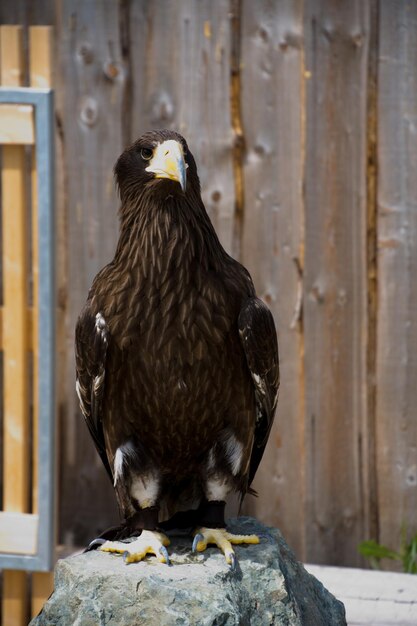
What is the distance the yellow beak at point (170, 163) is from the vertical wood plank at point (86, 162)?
1835 mm

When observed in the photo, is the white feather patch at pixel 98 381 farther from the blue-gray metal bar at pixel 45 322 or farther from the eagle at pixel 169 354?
the blue-gray metal bar at pixel 45 322

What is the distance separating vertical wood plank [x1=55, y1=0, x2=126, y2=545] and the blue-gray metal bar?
0.77 metres

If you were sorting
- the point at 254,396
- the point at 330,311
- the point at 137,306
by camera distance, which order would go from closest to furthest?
the point at 137,306 → the point at 254,396 → the point at 330,311

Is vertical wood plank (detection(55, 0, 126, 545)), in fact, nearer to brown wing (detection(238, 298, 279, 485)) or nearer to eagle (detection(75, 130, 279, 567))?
eagle (detection(75, 130, 279, 567))

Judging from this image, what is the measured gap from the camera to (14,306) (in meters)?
4.06

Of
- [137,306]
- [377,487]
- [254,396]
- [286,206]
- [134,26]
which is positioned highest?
[134,26]

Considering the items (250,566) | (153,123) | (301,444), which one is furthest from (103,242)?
(250,566)

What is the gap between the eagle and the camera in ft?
9.89

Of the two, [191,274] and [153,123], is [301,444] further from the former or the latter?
[191,274]

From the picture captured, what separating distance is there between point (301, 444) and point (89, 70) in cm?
187

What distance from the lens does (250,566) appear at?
3053 mm

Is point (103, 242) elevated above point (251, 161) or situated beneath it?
situated beneath

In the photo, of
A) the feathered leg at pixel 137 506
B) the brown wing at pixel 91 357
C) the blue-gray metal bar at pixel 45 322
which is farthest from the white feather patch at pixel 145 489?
the blue-gray metal bar at pixel 45 322

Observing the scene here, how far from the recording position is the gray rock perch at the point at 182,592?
2855mm
